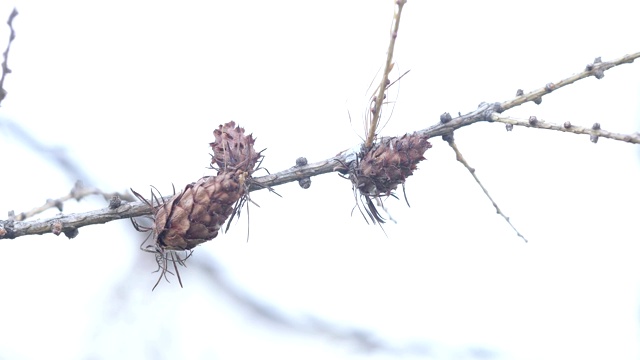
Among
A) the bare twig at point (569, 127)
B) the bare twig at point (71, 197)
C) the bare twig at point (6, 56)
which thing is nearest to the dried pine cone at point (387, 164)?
the bare twig at point (569, 127)

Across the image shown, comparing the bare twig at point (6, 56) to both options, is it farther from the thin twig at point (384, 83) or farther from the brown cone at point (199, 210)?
the thin twig at point (384, 83)

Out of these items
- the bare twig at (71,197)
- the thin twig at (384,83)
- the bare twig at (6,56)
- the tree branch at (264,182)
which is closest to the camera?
the thin twig at (384,83)

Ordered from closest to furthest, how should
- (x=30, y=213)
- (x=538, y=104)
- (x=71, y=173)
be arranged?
(x=538, y=104) < (x=30, y=213) < (x=71, y=173)

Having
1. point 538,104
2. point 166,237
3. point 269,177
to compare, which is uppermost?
point 538,104

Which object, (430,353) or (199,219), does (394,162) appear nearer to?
(199,219)

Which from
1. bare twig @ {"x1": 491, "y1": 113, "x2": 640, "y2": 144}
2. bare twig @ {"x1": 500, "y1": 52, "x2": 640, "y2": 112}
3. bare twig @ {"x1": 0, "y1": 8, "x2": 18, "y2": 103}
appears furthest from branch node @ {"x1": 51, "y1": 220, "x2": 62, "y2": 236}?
bare twig @ {"x1": 500, "y1": 52, "x2": 640, "y2": 112}

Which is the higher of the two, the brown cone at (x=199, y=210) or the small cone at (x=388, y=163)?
the small cone at (x=388, y=163)

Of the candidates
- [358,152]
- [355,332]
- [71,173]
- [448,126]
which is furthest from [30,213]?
[355,332]

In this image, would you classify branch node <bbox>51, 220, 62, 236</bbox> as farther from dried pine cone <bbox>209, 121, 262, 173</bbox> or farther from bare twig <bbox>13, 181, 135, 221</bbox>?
dried pine cone <bbox>209, 121, 262, 173</bbox>

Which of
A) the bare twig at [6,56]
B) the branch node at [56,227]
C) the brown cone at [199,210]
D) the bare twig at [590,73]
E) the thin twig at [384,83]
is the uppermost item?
the bare twig at [590,73]
